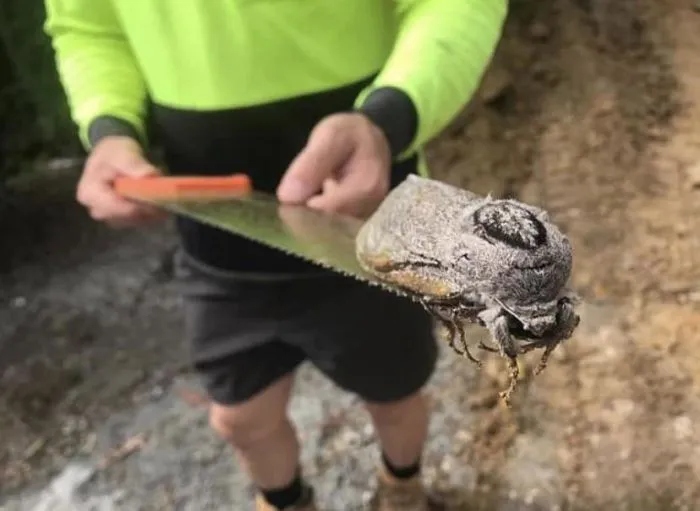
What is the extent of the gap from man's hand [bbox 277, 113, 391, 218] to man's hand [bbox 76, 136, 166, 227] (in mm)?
138

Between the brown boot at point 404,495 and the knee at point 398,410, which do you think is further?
the brown boot at point 404,495

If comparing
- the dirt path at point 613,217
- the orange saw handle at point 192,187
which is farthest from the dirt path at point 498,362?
the orange saw handle at point 192,187

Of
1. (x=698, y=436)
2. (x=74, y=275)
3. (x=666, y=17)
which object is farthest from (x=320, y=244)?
(x=666, y=17)

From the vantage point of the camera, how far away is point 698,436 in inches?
43.6

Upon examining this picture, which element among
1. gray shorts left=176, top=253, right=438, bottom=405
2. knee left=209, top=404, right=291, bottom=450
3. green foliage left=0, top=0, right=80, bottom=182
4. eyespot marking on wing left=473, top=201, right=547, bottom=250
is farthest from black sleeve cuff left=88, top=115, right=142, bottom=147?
green foliage left=0, top=0, right=80, bottom=182

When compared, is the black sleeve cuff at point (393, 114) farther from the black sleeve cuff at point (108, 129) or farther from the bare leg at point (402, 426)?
the bare leg at point (402, 426)

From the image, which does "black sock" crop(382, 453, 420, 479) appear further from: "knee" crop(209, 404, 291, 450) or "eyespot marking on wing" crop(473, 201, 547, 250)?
"eyespot marking on wing" crop(473, 201, 547, 250)

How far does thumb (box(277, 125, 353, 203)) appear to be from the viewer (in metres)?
0.65

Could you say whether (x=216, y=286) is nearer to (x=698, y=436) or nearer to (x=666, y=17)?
(x=698, y=436)

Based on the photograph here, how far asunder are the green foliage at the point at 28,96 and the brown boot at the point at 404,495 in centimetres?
74

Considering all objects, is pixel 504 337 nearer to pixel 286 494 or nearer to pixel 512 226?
pixel 512 226

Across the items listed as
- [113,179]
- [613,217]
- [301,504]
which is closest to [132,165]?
[113,179]

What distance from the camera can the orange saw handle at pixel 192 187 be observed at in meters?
0.69

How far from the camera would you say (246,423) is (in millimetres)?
954
